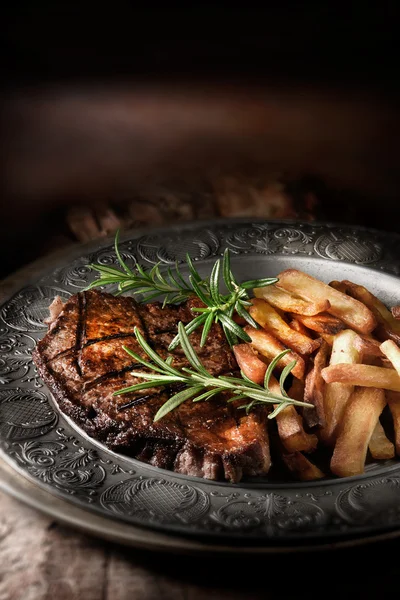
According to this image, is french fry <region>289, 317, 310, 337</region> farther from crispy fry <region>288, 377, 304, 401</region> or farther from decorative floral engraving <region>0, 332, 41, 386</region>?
decorative floral engraving <region>0, 332, 41, 386</region>

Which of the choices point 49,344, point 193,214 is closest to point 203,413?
point 49,344

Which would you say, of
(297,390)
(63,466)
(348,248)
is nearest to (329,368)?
(297,390)

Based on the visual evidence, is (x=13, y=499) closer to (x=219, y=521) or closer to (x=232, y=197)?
(x=219, y=521)

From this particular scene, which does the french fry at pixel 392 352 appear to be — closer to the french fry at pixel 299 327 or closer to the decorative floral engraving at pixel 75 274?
the french fry at pixel 299 327

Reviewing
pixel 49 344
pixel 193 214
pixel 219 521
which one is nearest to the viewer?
pixel 219 521

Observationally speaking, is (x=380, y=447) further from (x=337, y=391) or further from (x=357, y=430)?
(x=337, y=391)

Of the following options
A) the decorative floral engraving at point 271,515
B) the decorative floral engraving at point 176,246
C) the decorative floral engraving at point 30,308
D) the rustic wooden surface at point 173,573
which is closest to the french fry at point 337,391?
the decorative floral engraving at point 271,515
